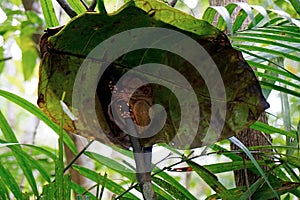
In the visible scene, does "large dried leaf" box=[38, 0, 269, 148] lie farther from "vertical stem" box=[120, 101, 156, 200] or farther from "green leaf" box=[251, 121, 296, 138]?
"green leaf" box=[251, 121, 296, 138]

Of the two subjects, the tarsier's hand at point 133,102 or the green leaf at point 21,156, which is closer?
the tarsier's hand at point 133,102

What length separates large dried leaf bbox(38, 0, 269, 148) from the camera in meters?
0.37

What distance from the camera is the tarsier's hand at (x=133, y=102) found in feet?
1.35

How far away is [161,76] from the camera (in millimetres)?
422

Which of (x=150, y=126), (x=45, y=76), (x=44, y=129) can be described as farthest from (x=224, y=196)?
(x=44, y=129)

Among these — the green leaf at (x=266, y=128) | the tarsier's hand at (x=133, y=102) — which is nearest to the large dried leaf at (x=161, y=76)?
the tarsier's hand at (x=133, y=102)

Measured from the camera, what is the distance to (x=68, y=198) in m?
0.44

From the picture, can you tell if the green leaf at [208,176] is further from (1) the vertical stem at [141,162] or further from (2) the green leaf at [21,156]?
(2) the green leaf at [21,156]

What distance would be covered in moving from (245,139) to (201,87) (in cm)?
25

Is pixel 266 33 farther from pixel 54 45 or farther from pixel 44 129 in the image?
pixel 44 129

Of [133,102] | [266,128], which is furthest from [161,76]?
[266,128]

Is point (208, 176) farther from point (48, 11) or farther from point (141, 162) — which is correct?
point (48, 11)

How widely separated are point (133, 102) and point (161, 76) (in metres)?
0.04

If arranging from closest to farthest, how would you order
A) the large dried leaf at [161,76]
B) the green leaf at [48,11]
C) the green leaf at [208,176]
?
the large dried leaf at [161,76] < the green leaf at [208,176] < the green leaf at [48,11]
